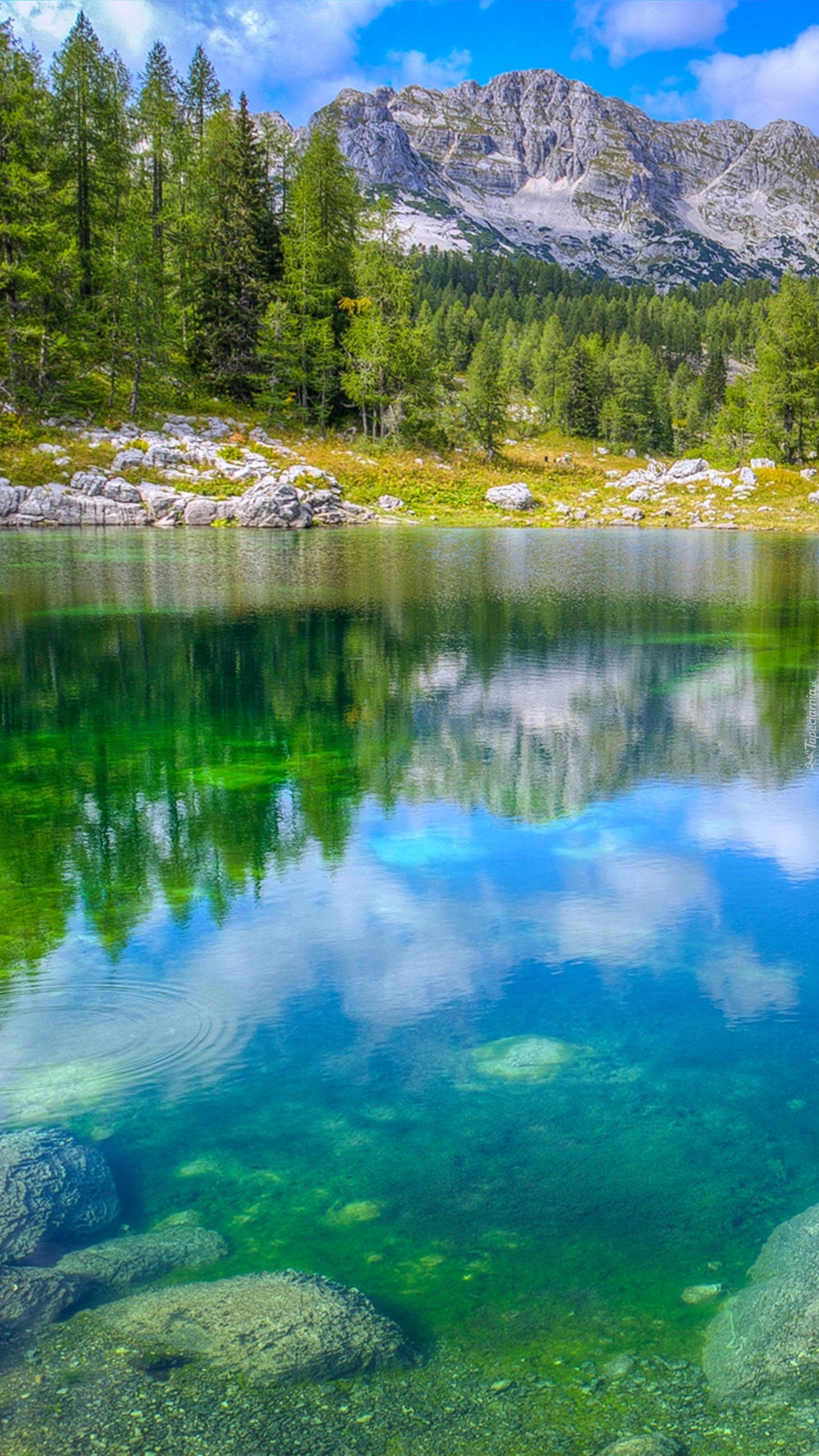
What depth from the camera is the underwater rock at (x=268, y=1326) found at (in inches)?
155

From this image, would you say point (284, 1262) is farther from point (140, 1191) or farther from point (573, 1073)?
point (573, 1073)

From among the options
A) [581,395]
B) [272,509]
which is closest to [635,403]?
[581,395]

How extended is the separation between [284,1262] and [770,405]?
95451mm

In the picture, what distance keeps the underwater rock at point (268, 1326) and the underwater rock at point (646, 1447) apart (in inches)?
36.9

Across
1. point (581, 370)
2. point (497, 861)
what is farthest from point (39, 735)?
point (581, 370)

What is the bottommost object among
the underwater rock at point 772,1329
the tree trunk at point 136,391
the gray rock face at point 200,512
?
the underwater rock at point 772,1329

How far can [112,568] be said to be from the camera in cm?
3366

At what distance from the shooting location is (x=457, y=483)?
69.8 metres

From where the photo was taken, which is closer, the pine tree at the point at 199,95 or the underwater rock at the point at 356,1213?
the underwater rock at the point at 356,1213

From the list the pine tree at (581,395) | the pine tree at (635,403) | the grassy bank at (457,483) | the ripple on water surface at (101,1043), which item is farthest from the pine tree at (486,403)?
the ripple on water surface at (101,1043)

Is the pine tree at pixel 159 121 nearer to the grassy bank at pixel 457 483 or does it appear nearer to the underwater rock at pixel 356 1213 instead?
the grassy bank at pixel 457 483

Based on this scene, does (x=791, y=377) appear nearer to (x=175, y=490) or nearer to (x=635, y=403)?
(x=635, y=403)

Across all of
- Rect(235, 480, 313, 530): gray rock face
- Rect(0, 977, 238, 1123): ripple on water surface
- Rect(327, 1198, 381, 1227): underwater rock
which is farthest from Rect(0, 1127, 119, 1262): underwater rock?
Rect(235, 480, 313, 530): gray rock face

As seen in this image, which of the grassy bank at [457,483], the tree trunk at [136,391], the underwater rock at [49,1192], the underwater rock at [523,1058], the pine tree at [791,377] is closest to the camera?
the underwater rock at [49,1192]
